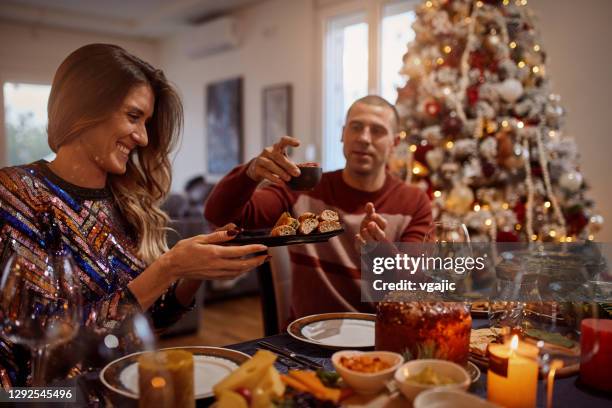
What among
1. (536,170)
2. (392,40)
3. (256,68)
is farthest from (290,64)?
(536,170)

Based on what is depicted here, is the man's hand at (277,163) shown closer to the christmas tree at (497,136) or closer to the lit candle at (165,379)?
the lit candle at (165,379)

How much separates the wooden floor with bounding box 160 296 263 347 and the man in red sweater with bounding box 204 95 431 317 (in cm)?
180

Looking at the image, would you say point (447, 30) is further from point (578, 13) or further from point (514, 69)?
point (578, 13)

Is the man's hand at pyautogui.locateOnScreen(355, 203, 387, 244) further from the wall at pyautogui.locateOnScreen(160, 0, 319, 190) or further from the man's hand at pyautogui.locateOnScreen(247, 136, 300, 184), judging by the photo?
the wall at pyautogui.locateOnScreen(160, 0, 319, 190)

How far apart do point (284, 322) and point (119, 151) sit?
33.9 inches

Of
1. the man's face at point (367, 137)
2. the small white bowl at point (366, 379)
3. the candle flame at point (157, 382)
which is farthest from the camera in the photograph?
the man's face at point (367, 137)

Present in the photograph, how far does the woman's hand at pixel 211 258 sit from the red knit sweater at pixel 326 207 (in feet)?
1.68

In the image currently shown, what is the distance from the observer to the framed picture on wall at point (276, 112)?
19.5ft

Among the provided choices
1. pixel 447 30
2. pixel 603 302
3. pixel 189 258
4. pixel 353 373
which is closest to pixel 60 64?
pixel 189 258

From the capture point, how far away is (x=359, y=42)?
5.28m

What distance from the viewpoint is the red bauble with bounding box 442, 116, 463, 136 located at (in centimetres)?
317

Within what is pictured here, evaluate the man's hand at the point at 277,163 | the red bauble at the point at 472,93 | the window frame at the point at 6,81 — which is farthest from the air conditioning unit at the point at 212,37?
the man's hand at the point at 277,163

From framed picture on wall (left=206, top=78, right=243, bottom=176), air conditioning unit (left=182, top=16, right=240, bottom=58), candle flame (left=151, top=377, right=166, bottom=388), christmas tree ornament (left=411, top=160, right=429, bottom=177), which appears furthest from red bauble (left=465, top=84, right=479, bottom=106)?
air conditioning unit (left=182, top=16, right=240, bottom=58)

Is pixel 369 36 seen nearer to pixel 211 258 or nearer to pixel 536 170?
pixel 536 170
